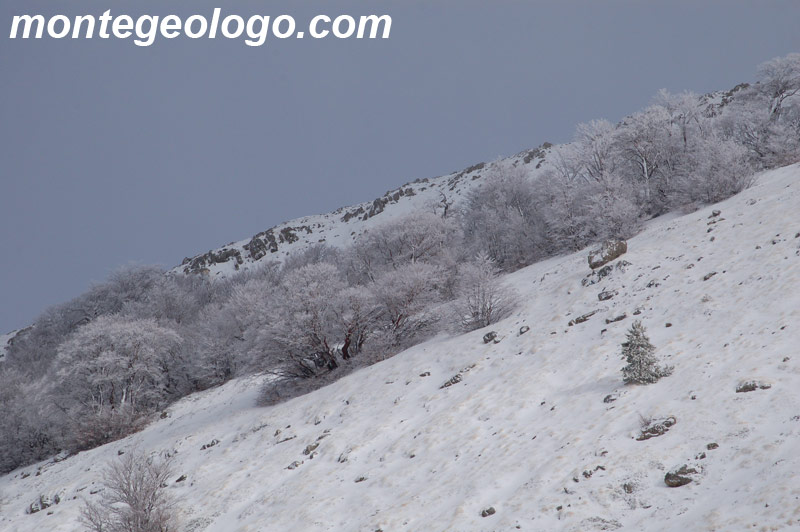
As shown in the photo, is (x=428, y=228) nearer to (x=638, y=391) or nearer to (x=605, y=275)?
(x=605, y=275)

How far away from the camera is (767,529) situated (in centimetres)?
554

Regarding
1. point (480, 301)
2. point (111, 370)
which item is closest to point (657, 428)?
point (480, 301)

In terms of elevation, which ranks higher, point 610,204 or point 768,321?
point 610,204

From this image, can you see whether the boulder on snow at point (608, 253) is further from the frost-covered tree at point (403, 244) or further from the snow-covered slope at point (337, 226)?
the snow-covered slope at point (337, 226)

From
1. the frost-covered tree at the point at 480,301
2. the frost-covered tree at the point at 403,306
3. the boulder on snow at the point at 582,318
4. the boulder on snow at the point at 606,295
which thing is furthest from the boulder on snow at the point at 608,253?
the frost-covered tree at the point at 403,306

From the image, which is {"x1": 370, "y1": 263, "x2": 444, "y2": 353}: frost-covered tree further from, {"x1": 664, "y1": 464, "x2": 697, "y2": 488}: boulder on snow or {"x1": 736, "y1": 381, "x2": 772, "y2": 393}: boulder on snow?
{"x1": 664, "y1": 464, "x2": 697, "y2": 488}: boulder on snow

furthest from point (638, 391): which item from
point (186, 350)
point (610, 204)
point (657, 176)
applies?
point (186, 350)

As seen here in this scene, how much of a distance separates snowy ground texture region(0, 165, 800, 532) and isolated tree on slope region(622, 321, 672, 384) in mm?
438

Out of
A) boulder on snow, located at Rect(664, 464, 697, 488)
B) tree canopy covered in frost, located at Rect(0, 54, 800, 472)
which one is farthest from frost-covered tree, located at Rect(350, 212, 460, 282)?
boulder on snow, located at Rect(664, 464, 697, 488)

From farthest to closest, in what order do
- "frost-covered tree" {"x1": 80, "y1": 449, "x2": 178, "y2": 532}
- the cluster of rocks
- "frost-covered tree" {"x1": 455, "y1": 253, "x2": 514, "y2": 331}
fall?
"frost-covered tree" {"x1": 455, "y1": 253, "x2": 514, "y2": 331} < the cluster of rocks < "frost-covered tree" {"x1": 80, "y1": 449, "x2": 178, "y2": 532}

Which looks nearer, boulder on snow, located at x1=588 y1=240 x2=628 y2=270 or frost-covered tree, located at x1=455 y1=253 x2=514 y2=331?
frost-covered tree, located at x1=455 y1=253 x2=514 y2=331

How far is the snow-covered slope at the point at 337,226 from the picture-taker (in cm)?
6962

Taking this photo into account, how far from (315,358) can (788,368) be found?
20514 millimetres

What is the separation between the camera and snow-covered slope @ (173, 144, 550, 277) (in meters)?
69.6
